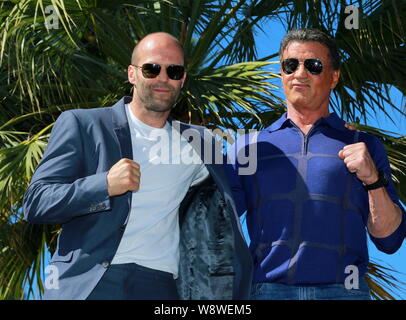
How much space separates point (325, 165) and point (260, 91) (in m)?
3.53

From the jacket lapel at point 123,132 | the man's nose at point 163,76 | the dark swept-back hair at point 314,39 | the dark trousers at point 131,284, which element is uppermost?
the dark swept-back hair at point 314,39

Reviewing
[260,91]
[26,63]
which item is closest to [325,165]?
[260,91]

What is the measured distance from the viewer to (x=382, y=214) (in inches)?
125

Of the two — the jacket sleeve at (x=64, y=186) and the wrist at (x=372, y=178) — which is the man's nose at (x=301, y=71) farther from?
the jacket sleeve at (x=64, y=186)

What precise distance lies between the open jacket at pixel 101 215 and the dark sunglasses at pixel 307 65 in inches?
20.4

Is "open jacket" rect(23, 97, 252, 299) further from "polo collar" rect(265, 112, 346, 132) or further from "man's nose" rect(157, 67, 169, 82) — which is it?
"polo collar" rect(265, 112, 346, 132)

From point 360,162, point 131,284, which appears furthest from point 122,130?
point 360,162

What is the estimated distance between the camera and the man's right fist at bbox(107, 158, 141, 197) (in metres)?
2.79

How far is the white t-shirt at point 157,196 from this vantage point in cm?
296

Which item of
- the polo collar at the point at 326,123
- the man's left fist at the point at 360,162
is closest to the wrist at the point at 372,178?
the man's left fist at the point at 360,162

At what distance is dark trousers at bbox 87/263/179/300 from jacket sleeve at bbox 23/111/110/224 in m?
0.23

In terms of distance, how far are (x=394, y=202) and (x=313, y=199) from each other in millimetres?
334

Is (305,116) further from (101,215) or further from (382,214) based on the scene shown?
(101,215)

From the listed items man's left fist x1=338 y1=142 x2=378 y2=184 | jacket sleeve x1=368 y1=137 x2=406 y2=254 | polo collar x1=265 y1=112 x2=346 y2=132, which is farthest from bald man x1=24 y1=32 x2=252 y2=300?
jacket sleeve x1=368 y1=137 x2=406 y2=254
